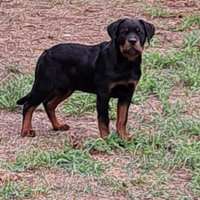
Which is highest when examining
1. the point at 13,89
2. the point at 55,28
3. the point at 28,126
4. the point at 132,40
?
the point at 132,40

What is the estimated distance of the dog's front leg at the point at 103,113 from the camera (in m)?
6.55

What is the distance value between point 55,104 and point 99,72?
0.80 m

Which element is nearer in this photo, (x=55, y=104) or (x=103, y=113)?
(x=103, y=113)

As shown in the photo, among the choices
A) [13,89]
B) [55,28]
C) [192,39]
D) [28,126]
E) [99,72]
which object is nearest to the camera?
Answer: [99,72]

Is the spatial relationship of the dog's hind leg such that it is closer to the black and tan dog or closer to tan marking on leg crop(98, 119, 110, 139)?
the black and tan dog

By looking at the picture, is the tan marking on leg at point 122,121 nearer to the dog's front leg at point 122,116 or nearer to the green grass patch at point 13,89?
the dog's front leg at point 122,116

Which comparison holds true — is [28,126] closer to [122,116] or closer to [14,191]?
[122,116]

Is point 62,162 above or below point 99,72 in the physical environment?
below

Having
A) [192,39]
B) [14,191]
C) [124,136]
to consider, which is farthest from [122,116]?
[192,39]

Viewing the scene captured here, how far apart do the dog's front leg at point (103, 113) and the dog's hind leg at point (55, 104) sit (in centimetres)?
56

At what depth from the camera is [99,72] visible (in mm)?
6582

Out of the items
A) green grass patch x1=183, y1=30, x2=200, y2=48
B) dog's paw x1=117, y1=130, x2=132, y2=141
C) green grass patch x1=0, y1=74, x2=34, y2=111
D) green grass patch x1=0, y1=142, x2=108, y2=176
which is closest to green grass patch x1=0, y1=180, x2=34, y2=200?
green grass patch x1=0, y1=142, x2=108, y2=176

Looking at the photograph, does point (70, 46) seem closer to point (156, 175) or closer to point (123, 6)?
point (156, 175)

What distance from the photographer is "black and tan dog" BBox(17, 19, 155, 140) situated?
6441 millimetres
